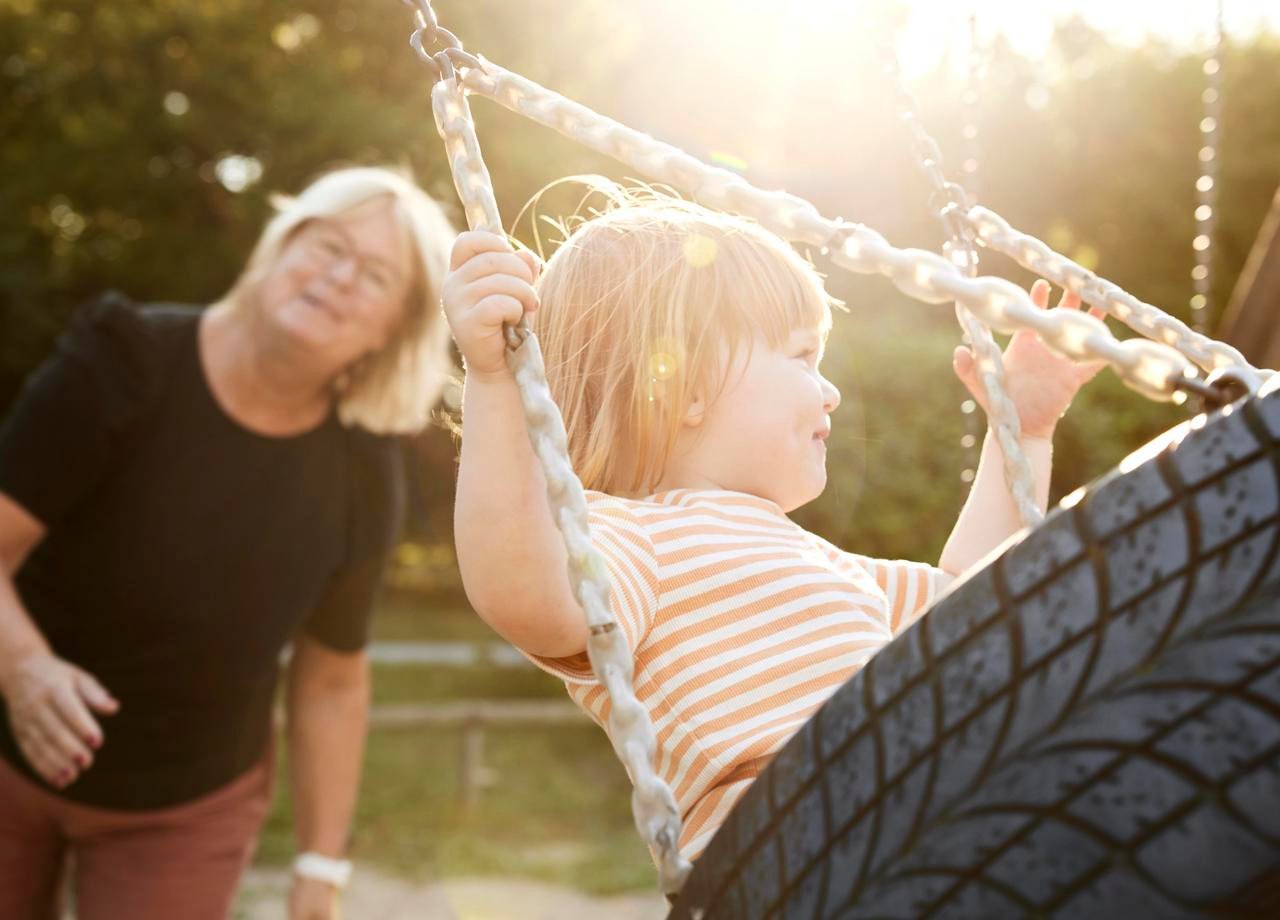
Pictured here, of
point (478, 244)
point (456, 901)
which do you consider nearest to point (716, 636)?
point (478, 244)

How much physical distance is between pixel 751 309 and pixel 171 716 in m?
1.66

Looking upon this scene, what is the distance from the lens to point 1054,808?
0.72 meters

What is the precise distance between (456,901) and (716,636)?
3.93 meters

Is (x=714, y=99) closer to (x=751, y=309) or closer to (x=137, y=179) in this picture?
(x=137, y=179)

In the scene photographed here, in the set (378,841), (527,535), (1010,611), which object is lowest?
(378,841)

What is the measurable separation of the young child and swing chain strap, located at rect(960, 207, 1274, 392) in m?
0.16

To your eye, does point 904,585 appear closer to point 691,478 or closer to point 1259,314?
point 691,478

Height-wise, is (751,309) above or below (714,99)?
below

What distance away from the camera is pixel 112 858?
8.19 feet

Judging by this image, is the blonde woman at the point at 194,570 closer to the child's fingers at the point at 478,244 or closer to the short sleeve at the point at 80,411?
the short sleeve at the point at 80,411

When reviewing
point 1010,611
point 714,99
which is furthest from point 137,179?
point 1010,611

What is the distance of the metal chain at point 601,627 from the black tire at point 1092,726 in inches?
4.7

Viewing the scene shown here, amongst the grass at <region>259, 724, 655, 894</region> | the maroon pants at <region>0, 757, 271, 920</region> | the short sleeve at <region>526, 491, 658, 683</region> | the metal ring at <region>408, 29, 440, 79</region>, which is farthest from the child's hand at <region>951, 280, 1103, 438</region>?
the grass at <region>259, 724, 655, 894</region>

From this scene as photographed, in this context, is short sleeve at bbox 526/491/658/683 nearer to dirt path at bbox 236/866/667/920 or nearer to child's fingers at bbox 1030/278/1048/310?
child's fingers at bbox 1030/278/1048/310
